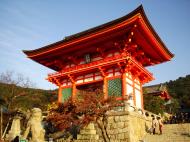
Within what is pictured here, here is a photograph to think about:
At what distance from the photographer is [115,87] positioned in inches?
778

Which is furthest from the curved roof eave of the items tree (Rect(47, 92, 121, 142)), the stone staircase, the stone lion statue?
the stone lion statue

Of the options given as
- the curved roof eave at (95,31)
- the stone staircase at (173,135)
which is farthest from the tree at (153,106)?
the stone staircase at (173,135)

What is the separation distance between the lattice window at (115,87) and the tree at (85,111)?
3779mm

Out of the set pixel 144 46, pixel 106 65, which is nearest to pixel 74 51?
pixel 106 65

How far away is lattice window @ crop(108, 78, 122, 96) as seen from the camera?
764 inches

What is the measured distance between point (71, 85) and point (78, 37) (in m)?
4.91

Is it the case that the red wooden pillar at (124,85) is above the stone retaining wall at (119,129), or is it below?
above

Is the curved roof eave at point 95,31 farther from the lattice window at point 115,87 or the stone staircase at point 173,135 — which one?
the stone staircase at point 173,135

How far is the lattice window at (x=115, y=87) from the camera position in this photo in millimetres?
19406

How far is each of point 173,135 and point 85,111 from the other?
6.93 meters

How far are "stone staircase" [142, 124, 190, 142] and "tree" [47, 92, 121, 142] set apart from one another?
3944 millimetres

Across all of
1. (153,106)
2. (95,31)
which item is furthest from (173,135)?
(153,106)

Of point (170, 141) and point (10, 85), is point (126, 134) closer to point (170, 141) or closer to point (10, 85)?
point (170, 141)

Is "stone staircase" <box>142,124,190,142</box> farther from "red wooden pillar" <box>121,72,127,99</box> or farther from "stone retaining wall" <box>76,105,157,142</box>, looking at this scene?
"red wooden pillar" <box>121,72,127,99</box>
